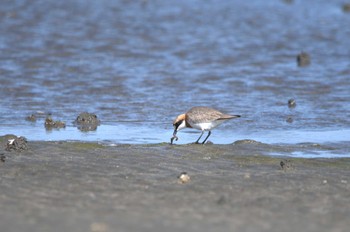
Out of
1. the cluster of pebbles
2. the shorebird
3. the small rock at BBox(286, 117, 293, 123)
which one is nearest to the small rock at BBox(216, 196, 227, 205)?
the shorebird

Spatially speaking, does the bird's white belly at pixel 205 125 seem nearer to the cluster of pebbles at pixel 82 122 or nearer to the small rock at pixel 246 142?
the small rock at pixel 246 142

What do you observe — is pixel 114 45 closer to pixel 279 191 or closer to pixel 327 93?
pixel 327 93

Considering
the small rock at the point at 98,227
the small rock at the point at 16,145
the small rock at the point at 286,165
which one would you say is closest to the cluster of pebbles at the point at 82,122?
the small rock at the point at 16,145

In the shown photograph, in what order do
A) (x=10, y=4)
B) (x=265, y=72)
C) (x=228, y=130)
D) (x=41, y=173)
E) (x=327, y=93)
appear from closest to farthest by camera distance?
(x=41, y=173) < (x=228, y=130) < (x=327, y=93) < (x=265, y=72) < (x=10, y=4)

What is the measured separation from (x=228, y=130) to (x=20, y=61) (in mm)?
7962

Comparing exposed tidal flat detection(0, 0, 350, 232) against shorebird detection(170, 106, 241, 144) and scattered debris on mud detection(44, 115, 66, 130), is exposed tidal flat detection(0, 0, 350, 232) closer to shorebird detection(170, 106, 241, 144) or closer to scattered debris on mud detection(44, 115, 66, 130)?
scattered debris on mud detection(44, 115, 66, 130)

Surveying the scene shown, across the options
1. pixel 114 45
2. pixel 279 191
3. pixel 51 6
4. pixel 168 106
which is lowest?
pixel 279 191

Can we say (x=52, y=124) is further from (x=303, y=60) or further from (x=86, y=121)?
(x=303, y=60)

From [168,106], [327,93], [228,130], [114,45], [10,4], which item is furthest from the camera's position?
[10,4]

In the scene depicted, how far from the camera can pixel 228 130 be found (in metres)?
15.1

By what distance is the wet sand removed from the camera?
30.2ft

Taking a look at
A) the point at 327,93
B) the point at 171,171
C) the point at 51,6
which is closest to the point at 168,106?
the point at 327,93

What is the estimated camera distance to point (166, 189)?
34.8 ft

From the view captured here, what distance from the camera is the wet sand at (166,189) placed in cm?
920
